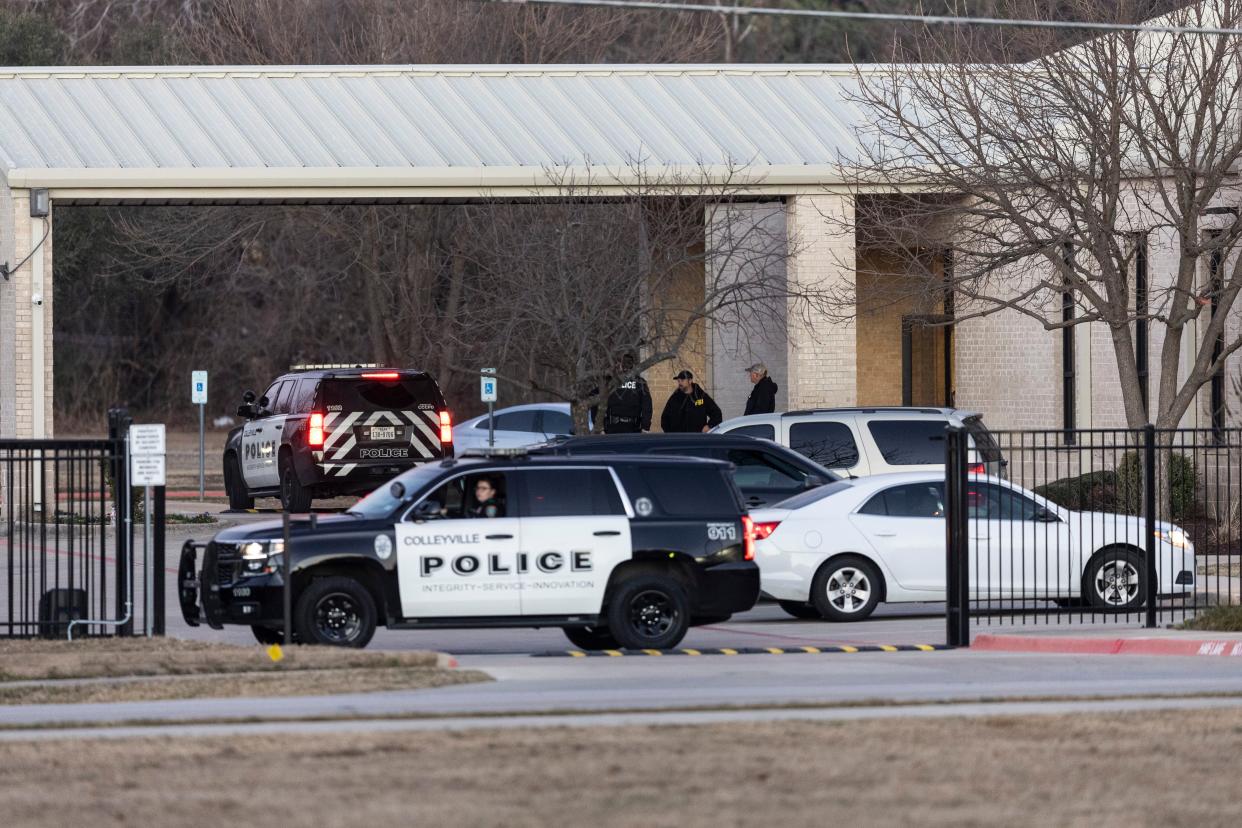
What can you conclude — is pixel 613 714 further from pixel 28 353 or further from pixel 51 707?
pixel 28 353

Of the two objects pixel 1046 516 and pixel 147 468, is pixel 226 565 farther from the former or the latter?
pixel 1046 516

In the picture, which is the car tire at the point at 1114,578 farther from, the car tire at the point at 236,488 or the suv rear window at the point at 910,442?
the car tire at the point at 236,488

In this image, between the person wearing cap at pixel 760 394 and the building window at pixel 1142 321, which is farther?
the building window at pixel 1142 321

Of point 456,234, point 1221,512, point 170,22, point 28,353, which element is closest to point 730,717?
point 1221,512

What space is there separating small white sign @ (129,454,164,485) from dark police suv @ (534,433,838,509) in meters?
5.21

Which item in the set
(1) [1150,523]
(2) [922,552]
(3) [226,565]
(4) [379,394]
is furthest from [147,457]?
(4) [379,394]

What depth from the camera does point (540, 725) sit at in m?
11.9

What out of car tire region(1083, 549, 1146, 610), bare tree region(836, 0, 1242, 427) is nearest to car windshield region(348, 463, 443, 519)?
car tire region(1083, 549, 1146, 610)

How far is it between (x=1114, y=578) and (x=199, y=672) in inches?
344

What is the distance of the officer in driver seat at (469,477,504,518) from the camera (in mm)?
16438

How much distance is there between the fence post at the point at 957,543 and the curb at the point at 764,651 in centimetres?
20

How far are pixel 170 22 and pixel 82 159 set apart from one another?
3058cm

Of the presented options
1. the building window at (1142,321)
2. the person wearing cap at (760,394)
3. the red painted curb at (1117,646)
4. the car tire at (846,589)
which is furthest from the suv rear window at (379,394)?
the red painted curb at (1117,646)

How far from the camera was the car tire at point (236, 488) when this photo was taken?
30297 mm
